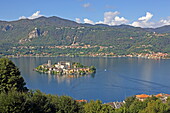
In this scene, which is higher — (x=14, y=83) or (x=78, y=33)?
(x=78, y=33)

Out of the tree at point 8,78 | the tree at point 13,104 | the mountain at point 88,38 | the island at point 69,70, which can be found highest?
the mountain at point 88,38

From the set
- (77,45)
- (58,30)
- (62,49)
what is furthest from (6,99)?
(58,30)

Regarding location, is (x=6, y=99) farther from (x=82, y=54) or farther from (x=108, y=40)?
(x=108, y=40)

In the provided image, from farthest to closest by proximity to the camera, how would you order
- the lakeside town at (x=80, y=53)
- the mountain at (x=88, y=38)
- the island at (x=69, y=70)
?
the mountain at (x=88, y=38) → the lakeside town at (x=80, y=53) → the island at (x=69, y=70)

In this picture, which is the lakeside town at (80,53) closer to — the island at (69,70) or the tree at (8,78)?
the island at (69,70)

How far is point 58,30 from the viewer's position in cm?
6975

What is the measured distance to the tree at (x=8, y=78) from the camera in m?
5.44

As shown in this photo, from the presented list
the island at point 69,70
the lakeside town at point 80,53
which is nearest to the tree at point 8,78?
the island at point 69,70

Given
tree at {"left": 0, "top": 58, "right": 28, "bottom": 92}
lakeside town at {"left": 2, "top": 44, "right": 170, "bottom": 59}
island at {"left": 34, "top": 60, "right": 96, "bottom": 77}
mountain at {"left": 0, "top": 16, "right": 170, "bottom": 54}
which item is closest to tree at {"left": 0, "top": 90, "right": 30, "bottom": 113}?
tree at {"left": 0, "top": 58, "right": 28, "bottom": 92}

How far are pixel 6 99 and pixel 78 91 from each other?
1108cm

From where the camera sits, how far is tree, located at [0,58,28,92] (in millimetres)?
5438

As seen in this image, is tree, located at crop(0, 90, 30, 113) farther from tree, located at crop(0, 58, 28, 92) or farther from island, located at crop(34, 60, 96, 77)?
island, located at crop(34, 60, 96, 77)

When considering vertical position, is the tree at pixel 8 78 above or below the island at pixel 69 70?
above

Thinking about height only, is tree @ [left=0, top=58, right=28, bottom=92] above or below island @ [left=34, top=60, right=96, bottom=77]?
above
